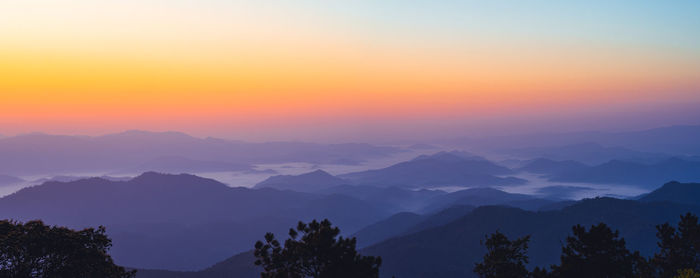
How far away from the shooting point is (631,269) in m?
28.6

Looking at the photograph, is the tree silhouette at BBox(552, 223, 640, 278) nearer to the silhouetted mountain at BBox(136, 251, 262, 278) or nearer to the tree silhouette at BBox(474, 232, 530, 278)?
the tree silhouette at BBox(474, 232, 530, 278)

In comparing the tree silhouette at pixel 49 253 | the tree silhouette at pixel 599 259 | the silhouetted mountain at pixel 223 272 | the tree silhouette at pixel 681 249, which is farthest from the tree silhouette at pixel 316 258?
the silhouetted mountain at pixel 223 272

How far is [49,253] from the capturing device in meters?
23.2

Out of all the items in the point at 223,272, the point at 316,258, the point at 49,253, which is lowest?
the point at 223,272

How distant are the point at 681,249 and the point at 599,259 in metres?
13.1

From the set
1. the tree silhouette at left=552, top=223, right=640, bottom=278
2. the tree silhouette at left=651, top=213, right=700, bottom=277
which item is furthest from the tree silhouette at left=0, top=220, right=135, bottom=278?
the tree silhouette at left=651, top=213, right=700, bottom=277

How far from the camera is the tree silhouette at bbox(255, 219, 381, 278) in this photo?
2175cm

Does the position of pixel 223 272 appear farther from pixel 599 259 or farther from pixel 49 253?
pixel 599 259

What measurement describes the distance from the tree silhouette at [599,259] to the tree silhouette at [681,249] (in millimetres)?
7045

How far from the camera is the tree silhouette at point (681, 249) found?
33.8 metres

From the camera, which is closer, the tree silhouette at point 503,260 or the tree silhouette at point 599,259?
the tree silhouette at point 599,259

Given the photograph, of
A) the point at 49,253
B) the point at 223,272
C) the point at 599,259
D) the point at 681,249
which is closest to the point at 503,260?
the point at 599,259

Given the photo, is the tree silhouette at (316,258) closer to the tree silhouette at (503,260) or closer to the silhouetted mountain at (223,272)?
the tree silhouette at (503,260)

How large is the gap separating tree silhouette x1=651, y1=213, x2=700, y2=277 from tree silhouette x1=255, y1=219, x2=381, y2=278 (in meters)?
29.8
